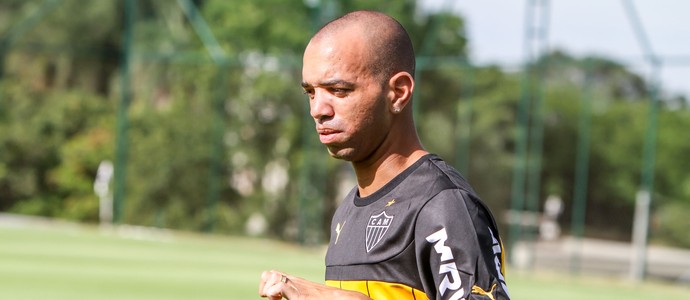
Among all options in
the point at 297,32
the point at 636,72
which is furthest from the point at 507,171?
the point at 297,32

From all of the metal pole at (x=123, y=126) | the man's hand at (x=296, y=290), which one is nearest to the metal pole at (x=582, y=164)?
the metal pole at (x=123, y=126)

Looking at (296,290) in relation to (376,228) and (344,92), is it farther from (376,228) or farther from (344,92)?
(344,92)

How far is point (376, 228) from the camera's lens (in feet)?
10.3

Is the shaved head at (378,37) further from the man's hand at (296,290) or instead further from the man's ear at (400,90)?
the man's hand at (296,290)

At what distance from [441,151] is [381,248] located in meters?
21.1

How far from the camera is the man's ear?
3150mm

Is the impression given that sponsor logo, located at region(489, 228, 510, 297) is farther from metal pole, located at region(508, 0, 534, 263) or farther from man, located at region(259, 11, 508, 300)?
metal pole, located at region(508, 0, 534, 263)

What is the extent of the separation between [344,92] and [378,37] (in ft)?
0.52

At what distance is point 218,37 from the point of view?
3481 cm

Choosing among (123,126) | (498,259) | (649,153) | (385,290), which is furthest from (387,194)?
(123,126)

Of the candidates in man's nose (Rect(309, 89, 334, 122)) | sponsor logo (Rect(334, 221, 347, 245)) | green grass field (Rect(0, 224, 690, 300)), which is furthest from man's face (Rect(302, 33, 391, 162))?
green grass field (Rect(0, 224, 690, 300))

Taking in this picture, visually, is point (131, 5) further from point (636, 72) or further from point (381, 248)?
point (381, 248)

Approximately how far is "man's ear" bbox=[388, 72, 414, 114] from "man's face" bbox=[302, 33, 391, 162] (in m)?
0.03

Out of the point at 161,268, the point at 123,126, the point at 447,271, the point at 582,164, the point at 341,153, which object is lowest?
the point at 161,268
